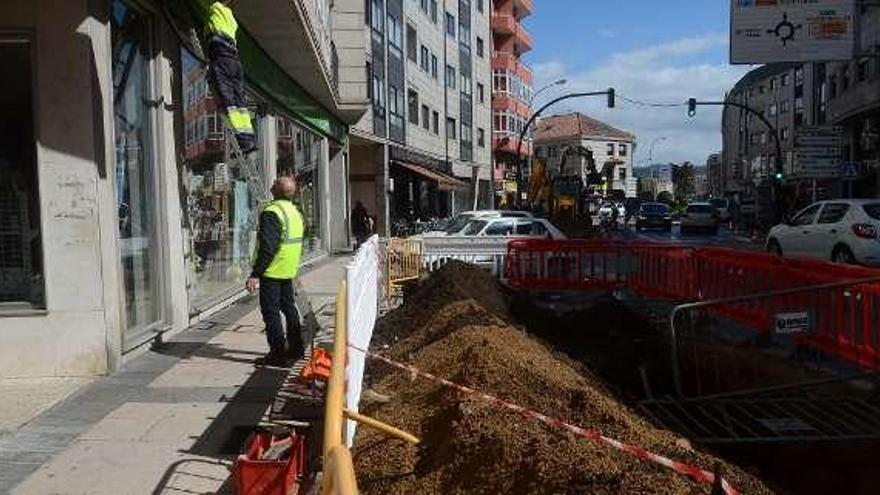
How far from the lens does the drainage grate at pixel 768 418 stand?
6188 millimetres

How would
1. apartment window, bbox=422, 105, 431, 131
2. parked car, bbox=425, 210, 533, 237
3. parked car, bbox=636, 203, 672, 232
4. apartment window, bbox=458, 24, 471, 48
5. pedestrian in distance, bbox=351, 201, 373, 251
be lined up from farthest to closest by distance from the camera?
1. apartment window, bbox=458, 24, 471, 48
2. parked car, bbox=636, 203, 672, 232
3. apartment window, bbox=422, 105, 431, 131
4. pedestrian in distance, bbox=351, 201, 373, 251
5. parked car, bbox=425, 210, 533, 237

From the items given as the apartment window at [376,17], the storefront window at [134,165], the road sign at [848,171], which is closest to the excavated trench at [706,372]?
the storefront window at [134,165]

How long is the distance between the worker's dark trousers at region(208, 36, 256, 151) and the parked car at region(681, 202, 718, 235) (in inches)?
1572

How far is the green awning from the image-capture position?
32.9 ft

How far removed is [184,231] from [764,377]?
626 cm

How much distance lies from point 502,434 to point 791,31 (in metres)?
26.2

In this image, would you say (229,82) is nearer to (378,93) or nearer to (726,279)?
(726,279)

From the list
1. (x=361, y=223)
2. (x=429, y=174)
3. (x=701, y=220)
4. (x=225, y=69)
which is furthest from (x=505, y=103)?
(x=225, y=69)

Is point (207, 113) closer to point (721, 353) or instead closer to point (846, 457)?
point (721, 353)

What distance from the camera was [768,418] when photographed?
21.8 ft

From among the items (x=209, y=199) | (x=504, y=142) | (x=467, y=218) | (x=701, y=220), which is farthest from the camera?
(x=504, y=142)

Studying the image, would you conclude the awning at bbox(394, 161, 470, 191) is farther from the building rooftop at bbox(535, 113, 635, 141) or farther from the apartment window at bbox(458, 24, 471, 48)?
the building rooftop at bbox(535, 113, 635, 141)

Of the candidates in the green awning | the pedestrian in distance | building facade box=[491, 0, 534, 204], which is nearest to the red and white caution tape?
the green awning

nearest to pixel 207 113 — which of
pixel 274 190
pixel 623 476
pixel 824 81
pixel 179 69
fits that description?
pixel 179 69
